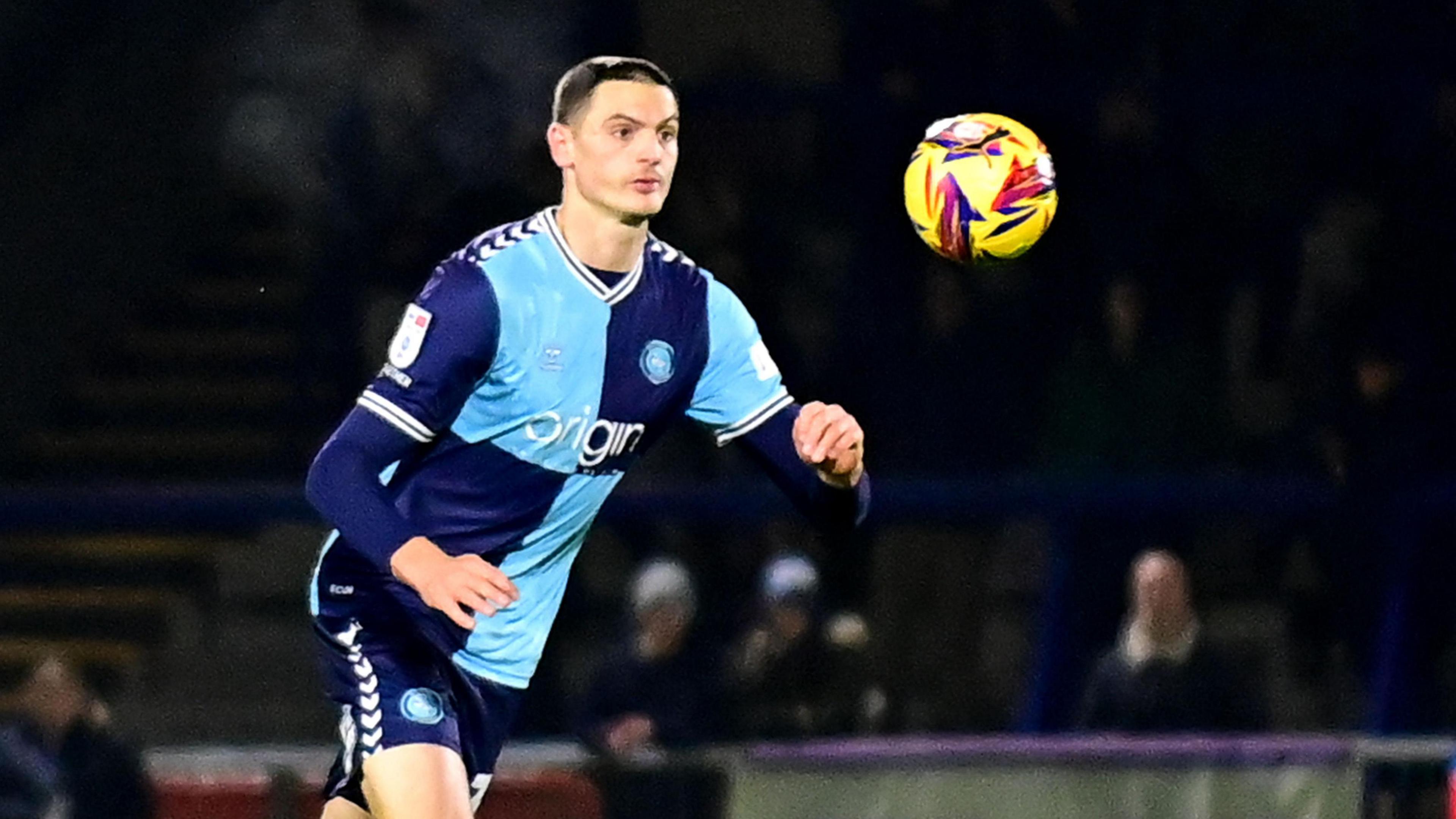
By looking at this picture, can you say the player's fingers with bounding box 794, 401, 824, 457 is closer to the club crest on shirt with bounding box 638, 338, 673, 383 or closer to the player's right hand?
the club crest on shirt with bounding box 638, 338, 673, 383

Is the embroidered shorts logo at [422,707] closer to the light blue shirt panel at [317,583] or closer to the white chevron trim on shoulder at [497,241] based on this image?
the light blue shirt panel at [317,583]

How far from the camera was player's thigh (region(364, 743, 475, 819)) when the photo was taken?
4.30m

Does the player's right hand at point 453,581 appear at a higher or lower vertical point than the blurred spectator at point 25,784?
higher

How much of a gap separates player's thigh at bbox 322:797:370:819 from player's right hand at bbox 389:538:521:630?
0.67 metres

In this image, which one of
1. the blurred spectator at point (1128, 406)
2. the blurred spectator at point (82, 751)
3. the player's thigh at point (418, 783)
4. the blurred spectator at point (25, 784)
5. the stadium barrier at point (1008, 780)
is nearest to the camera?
the player's thigh at point (418, 783)

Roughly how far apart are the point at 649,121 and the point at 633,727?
2.78 metres

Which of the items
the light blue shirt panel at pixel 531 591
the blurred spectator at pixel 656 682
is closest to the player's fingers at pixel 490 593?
the light blue shirt panel at pixel 531 591

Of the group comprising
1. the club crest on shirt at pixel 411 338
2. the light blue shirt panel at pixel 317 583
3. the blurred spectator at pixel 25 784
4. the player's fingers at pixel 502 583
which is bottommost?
the blurred spectator at pixel 25 784

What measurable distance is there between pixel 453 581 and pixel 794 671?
3.73 meters

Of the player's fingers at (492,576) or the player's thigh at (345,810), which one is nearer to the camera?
the player's fingers at (492,576)

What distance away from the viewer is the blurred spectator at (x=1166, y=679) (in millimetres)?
7145

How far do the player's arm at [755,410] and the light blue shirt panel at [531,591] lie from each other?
242 mm

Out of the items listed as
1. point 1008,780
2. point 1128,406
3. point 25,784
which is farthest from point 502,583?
point 1128,406

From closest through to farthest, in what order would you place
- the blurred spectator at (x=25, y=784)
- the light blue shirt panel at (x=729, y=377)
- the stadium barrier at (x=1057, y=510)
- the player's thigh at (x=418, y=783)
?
the player's thigh at (x=418, y=783), the light blue shirt panel at (x=729, y=377), the blurred spectator at (x=25, y=784), the stadium barrier at (x=1057, y=510)
